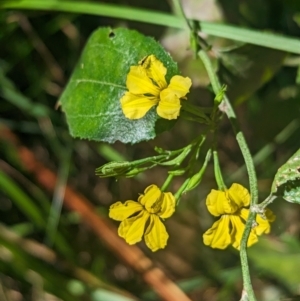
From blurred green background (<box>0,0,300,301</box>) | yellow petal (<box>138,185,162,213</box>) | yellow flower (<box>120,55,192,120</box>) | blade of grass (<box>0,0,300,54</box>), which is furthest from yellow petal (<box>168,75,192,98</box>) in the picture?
blurred green background (<box>0,0,300,301</box>)

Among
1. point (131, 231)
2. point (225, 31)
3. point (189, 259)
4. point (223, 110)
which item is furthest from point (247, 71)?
point (189, 259)

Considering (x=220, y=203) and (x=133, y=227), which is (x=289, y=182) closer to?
(x=220, y=203)

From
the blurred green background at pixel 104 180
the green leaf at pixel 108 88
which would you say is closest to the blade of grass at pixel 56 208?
the blurred green background at pixel 104 180

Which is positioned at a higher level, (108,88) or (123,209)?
(108,88)

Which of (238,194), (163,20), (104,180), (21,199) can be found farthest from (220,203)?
(104,180)

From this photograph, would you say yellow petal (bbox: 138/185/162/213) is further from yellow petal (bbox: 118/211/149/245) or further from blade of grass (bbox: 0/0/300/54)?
blade of grass (bbox: 0/0/300/54)

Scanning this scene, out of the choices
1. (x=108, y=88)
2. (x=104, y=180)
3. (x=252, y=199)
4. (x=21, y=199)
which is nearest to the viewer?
(x=252, y=199)

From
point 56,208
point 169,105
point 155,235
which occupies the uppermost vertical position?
point 56,208

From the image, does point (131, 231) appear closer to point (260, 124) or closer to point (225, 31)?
point (225, 31)
